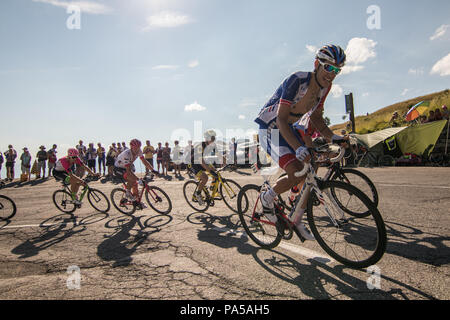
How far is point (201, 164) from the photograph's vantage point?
644 centimetres

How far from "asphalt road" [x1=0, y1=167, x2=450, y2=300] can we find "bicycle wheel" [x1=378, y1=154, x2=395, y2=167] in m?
11.0

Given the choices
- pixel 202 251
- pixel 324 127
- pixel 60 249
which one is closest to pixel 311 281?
pixel 202 251

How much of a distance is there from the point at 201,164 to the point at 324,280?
4546 millimetres

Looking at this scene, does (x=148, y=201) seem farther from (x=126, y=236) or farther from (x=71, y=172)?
(x=71, y=172)

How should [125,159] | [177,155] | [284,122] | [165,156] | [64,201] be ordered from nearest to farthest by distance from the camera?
[284,122] → [125,159] → [64,201] → [177,155] → [165,156]

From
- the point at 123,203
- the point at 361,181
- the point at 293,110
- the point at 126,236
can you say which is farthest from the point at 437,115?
the point at 126,236

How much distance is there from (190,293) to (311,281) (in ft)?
3.82

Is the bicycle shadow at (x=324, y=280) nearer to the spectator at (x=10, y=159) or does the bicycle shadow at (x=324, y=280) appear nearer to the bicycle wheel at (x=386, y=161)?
the bicycle wheel at (x=386, y=161)

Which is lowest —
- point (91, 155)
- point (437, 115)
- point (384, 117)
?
point (91, 155)

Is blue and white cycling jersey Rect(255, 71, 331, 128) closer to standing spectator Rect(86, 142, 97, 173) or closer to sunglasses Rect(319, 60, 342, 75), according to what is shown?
sunglasses Rect(319, 60, 342, 75)

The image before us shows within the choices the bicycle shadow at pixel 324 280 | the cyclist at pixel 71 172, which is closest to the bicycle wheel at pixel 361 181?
the bicycle shadow at pixel 324 280

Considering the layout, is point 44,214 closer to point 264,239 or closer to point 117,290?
point 117,290

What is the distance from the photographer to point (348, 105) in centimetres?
1591

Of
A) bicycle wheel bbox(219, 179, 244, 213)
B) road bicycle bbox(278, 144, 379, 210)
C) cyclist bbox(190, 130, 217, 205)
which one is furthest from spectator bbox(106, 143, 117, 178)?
road bicycle bbox(278, 144, 379, 210)
